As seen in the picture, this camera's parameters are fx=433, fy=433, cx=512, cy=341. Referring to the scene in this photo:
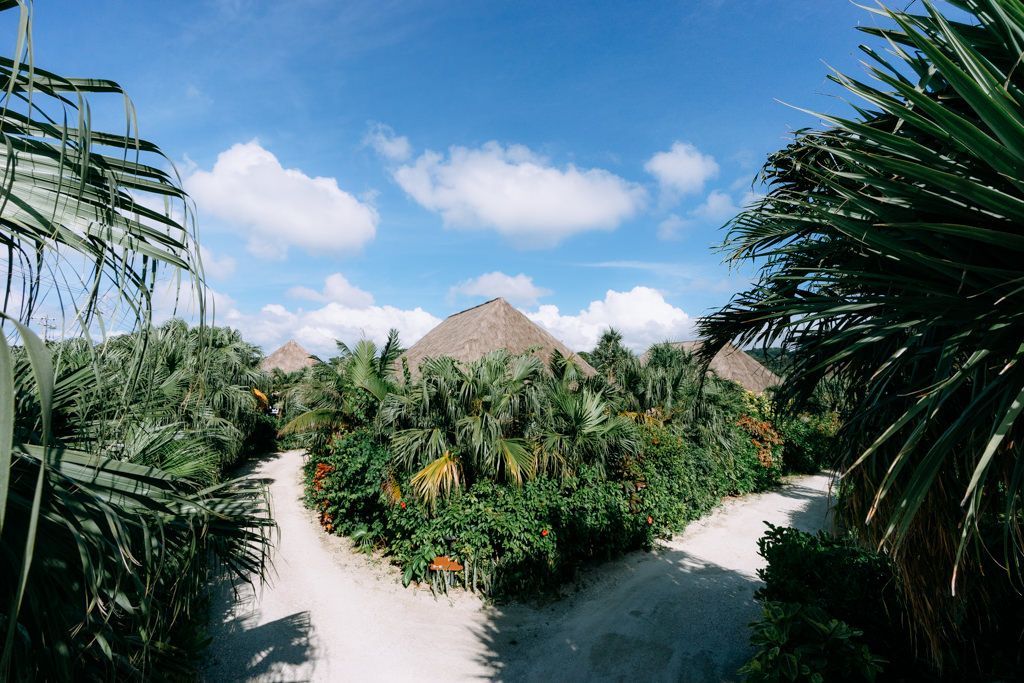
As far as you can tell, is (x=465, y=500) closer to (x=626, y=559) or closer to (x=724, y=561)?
(x=626, y=559)

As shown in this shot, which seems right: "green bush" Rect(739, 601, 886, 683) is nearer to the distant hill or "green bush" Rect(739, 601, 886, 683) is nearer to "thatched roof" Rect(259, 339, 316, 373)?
the distant hill

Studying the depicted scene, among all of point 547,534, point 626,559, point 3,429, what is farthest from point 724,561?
point 3,429

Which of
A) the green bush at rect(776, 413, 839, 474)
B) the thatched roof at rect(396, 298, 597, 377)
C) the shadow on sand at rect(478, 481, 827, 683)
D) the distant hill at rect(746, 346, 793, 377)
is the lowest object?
the shadow on sand at rect(478, 481, 827, 683)

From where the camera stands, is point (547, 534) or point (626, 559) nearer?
point (547, 534)

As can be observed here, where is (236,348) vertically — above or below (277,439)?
above

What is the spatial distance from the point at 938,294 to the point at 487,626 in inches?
233

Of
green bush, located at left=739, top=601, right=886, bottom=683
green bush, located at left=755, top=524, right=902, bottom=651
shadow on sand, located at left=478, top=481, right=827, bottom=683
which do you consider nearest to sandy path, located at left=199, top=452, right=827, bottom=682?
shadow on sand, located at left=478, top=481, right=827, bottom=683

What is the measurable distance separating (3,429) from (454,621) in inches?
239

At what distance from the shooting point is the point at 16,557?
170 centimetres

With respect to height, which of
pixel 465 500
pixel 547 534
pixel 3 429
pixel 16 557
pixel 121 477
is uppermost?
pixel 3 429

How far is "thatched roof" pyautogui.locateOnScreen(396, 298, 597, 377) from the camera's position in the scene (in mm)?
12344

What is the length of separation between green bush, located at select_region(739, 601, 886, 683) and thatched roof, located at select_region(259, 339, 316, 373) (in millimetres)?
29922

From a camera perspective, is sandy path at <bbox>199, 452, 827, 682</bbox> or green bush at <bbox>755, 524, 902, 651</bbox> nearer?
green bush at <bbox>755, 524, 902, 651</bbox>

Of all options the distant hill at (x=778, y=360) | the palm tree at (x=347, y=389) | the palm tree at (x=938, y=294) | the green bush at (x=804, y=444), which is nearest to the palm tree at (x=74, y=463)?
the palm tree at (x=938, y=294)
